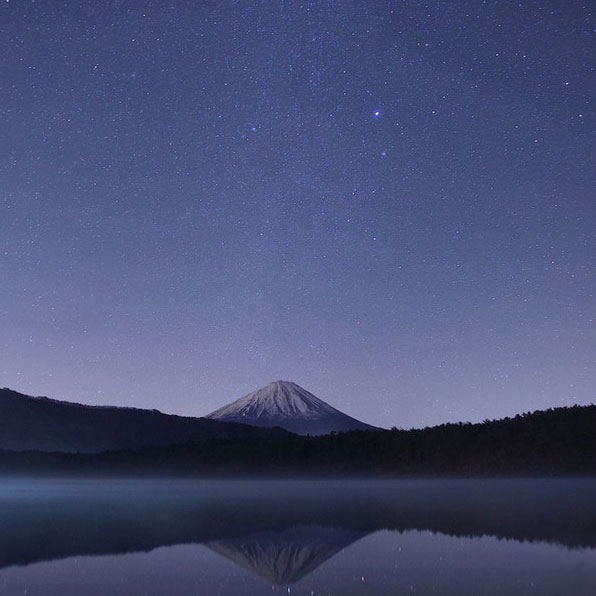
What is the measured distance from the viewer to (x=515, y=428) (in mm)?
90438

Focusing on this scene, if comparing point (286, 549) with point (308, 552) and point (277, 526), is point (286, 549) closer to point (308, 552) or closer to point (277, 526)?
point (308, 552)

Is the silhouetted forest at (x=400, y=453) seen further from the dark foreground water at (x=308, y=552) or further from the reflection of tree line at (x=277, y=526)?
the dark foreground water at (x=308, y=552)

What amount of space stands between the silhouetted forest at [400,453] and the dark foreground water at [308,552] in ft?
156

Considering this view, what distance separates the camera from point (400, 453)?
326 feet

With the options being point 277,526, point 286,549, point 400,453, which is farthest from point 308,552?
point 400,453

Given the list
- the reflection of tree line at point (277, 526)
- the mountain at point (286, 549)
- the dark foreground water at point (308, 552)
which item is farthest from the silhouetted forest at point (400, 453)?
the mountain at point (286, 549)

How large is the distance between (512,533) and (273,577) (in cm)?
1054

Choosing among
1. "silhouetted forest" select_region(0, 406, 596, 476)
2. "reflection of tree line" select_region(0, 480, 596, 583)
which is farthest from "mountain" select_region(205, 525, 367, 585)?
"silhouetted forest" select_region(0, 406, 596, 476)

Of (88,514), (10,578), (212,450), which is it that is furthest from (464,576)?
(212,450)

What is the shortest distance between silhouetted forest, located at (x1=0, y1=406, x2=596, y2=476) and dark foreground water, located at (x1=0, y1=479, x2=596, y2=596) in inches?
1867

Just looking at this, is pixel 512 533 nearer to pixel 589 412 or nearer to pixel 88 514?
pixel 88 514

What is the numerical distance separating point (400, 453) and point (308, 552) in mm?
82087

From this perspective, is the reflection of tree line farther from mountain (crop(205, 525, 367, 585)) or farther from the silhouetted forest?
the silhouetted forest

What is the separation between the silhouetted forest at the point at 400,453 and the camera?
79750mm
